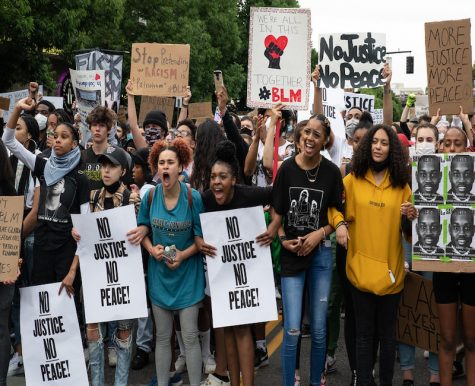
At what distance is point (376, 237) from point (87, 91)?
221 inches

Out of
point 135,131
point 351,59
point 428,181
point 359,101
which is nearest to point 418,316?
point 428,181

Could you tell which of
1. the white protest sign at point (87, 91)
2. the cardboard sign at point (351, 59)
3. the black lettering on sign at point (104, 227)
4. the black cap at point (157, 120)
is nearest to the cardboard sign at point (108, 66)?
the white protest sign at point (87, 91)

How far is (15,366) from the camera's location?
669 cm

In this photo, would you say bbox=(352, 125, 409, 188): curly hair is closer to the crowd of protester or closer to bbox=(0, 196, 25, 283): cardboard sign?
the crowd of protester

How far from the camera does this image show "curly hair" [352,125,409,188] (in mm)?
5449

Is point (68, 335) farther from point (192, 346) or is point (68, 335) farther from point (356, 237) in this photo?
point (356, 237)

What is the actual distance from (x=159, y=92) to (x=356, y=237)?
15.1 ft

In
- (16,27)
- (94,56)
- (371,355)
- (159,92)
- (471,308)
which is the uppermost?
(16,27)

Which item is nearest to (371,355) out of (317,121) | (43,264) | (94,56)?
(317,121)

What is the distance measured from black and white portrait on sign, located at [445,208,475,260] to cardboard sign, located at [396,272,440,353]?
0.80 metres

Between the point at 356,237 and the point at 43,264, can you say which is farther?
the point at 43,264

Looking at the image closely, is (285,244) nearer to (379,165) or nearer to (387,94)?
(379,165)

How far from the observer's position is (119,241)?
568 centimetres

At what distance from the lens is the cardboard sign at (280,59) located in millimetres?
6805
